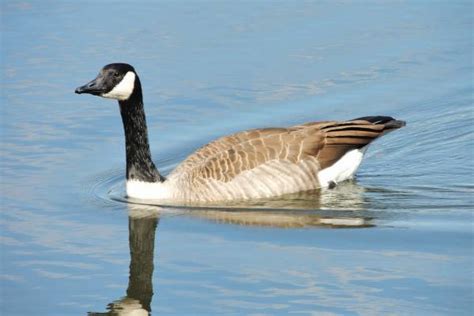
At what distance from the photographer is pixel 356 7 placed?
60.8 feet

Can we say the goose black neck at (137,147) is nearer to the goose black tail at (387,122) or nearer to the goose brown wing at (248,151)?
the goose brown wing at (248,151)

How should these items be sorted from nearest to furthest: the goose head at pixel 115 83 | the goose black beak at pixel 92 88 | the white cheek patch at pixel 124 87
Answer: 1. the goose black beak at pixel 92 88
2. the goose head at pixel 115 83
3. the white cheek patch at pixel 124 87

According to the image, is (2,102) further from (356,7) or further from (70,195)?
(356,7)

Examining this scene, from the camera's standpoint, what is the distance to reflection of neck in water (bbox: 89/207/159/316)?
9.15 m

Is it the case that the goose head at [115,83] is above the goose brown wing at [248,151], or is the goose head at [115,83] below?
above

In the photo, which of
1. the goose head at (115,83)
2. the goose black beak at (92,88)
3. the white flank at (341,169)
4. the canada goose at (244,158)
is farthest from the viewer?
the white flank at (341,169)

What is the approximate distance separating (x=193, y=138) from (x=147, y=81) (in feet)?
6.39

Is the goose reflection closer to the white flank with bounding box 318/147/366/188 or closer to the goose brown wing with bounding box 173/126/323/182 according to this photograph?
the white flank with bounding box 318/147/366/188

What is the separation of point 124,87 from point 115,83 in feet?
0.39

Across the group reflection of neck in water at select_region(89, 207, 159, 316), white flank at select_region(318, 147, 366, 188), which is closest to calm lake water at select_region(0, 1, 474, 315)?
reflection of neck in water at select_region(89, 207, 159, 316)

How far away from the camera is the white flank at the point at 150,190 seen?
476 inches

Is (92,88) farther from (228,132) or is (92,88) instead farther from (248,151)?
(228,132)

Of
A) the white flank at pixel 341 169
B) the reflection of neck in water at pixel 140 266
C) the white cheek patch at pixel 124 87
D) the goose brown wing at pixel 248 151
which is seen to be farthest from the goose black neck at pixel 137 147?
the white flank at pixel 341 169

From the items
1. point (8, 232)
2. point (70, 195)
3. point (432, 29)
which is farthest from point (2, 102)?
point (432, 29)
